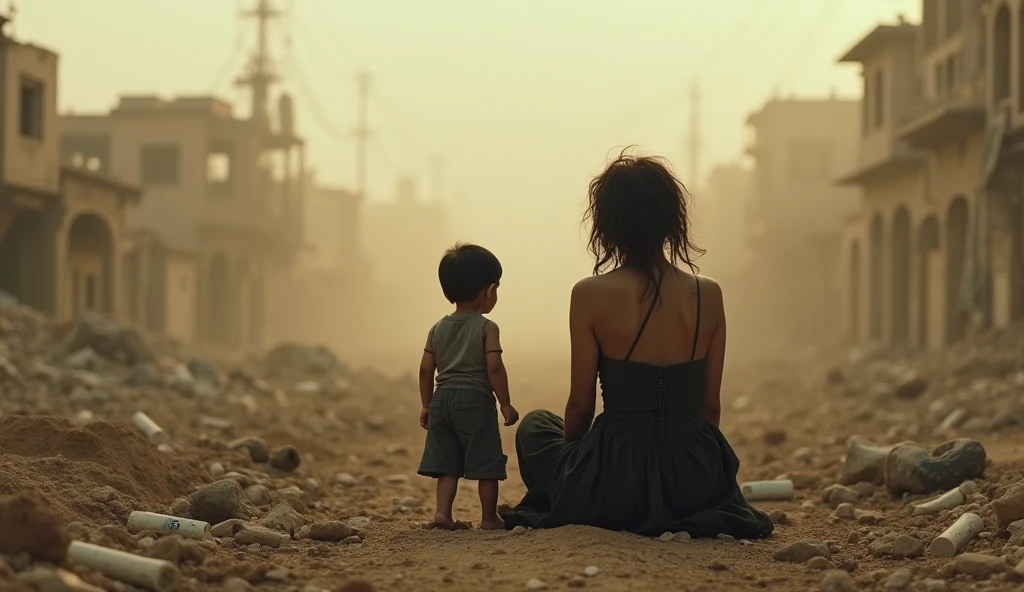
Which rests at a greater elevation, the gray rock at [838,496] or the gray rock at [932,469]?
the gray rock at [932,469]

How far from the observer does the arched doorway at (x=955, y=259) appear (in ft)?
70.8

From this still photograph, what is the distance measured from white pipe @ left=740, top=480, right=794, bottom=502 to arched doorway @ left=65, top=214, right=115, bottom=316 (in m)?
21.6

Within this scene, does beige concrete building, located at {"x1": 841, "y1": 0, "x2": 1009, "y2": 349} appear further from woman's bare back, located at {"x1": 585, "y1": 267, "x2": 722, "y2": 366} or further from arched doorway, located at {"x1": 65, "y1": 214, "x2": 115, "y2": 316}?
arched doorway, located at {"x1": 65, "y1": 214, "x2": 115, "y2": 316}

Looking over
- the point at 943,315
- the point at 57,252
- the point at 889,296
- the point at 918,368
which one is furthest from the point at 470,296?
the point at 889,296

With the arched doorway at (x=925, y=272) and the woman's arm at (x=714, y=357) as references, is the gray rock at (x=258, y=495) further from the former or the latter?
the arched doorway at (x=925, y=272)

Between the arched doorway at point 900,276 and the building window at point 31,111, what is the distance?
18333 mm

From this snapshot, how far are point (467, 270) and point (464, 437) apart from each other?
2.55ft

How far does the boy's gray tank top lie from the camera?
5277mm

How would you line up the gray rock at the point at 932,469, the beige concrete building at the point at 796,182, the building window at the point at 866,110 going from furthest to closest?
the beige concrete building at the point at 796,182
the building window at the point at 866,110
the gray rock at the point at 932,469

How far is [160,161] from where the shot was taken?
1518 inches

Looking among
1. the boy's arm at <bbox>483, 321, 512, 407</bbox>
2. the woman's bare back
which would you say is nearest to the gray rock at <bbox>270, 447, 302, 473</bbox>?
the boy's arm at <bbox>483, 321, 512, 407</bbox>

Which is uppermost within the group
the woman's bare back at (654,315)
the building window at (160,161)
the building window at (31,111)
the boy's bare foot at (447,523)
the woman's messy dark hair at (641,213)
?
the building window at (160,161)

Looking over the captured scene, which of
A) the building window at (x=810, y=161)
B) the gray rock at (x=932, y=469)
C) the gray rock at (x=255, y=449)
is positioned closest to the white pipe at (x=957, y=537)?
the gray rock at (x=932, y=469)

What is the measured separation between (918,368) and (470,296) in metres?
14.5
